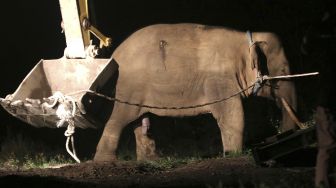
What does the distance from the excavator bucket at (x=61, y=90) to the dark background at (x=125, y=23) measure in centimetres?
358

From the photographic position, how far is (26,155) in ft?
43.7

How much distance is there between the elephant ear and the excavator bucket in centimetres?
242

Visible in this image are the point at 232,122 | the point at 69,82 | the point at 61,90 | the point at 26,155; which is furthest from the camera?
the point at 26,155

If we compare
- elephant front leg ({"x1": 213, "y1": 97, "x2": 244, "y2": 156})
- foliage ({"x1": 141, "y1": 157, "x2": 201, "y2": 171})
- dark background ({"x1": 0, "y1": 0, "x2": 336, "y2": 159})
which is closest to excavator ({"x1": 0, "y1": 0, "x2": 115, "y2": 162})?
foliage ({"x1": 141, "y1": 157, "x2": 201, "y2": 171})

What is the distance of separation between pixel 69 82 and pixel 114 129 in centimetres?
117

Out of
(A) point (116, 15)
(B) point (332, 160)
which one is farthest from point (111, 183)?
(A) point (116, 15)

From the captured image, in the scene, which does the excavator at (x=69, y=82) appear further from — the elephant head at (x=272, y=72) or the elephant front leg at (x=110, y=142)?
the elephant head at (x=272, y=72)

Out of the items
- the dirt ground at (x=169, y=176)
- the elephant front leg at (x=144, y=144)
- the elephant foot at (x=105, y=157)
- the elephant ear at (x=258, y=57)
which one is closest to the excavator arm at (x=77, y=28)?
the elephant front leg at (x=144, y=144)

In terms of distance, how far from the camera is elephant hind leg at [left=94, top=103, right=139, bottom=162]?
11961 millimetres

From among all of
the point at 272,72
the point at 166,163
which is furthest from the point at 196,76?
the point at 166,163

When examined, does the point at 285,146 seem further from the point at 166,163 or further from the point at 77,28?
A: the point at 77,28

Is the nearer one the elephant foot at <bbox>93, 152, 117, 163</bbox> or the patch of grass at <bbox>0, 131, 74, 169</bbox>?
the patch of grass at <bbox>0, 131, 74, 169</bbox>

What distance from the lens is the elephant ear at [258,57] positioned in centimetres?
1145

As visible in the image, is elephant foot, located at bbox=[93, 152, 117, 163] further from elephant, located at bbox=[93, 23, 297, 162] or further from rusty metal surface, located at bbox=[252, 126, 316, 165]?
rusty metal surface, located at bbox=[252, 126, 316, 165]
